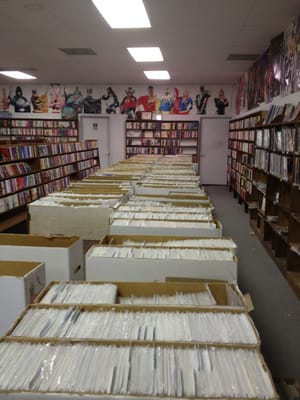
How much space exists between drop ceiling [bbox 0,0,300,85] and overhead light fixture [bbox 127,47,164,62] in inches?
5.1

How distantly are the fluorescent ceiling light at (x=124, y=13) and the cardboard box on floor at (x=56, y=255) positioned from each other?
315 centimetres

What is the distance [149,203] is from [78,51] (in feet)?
16.0

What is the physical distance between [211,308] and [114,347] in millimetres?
329

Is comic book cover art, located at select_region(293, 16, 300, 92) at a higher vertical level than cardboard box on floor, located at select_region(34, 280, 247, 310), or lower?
higher

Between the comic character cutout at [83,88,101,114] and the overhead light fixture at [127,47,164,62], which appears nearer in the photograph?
the overhead light fixture at [127,47,164,62]

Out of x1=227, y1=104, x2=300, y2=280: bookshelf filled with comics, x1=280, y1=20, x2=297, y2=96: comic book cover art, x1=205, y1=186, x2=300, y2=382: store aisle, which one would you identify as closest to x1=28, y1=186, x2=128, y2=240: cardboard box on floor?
x1=205, y1=186, x2=300, y2=382: store aisle

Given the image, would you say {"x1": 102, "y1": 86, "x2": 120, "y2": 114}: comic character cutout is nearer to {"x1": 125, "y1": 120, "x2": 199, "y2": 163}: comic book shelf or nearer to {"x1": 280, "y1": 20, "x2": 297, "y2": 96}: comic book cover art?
{"x1": 125, "y1": 120, "x2": 199, "y2": 163}: comic book shelf

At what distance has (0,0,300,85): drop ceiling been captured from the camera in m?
4.10

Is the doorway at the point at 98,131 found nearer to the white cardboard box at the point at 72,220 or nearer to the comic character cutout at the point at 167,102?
the comic character cutout at the point at 167,102

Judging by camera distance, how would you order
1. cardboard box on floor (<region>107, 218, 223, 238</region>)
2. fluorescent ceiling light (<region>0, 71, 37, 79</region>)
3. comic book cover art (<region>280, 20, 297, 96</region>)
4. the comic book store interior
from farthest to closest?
fluorescent ceiling light (<region>0, 71, 37, 79</region>), comic book cover art (<region>280, 20, 297, 96</region>), cardboard box on floor (<region>107, 218, 223, 238</region>), the comic book store interior

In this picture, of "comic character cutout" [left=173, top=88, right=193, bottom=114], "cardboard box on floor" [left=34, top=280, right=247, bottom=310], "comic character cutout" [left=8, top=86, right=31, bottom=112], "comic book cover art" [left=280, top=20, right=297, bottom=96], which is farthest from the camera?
"comic character cutout" [left=8, top=86, right=31, bottom=112]

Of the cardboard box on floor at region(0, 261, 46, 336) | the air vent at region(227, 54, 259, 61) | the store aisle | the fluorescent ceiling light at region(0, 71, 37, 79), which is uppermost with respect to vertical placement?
the fluorescent ceiling light at region(0, 71, 37, 79)

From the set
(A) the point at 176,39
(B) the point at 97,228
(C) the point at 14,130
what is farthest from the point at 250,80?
(C) the point at 14,130

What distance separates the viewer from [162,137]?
10.5 m
